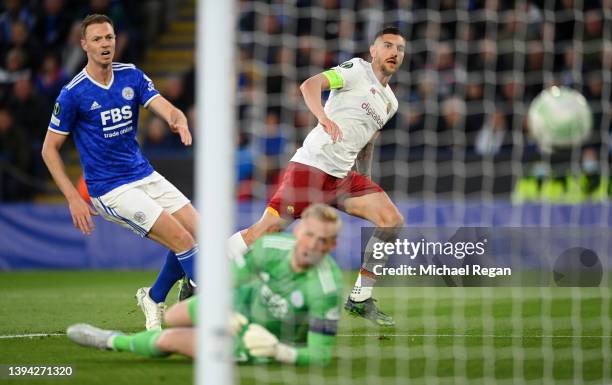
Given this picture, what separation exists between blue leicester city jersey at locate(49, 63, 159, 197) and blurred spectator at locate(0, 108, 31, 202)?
7.99 meters

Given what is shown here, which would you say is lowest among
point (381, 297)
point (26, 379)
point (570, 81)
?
point (26, 379)

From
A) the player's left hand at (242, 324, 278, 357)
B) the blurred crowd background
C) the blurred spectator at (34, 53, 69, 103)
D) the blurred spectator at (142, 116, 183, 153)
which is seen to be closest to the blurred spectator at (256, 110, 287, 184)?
the blurred crowd background

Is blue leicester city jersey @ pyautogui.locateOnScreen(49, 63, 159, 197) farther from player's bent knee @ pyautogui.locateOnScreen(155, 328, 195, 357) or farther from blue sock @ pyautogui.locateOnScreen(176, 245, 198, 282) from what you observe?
player's bent knee @ pyautogui.locateOnScreen(155, 328, 195, 357)

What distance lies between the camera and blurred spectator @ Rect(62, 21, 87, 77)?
17000 millimetres

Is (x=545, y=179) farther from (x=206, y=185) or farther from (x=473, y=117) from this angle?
(x=206, y=185)

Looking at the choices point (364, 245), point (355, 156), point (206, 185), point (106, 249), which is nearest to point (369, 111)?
point (355, 156)

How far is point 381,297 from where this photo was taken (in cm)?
1057

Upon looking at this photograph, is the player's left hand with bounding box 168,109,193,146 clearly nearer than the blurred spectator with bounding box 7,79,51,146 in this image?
Yes

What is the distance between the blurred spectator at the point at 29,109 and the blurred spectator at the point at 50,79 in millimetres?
397

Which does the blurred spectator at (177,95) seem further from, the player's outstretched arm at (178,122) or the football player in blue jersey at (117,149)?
the player's outstretched arm at (178,122)

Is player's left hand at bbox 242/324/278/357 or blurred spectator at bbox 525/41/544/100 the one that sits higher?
blurred spectator at bbox 525/41/544/100

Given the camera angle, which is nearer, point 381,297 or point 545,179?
point 381,297

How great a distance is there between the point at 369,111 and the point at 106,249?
23.2 ft

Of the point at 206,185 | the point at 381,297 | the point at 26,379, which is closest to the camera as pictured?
the point at 206,185
